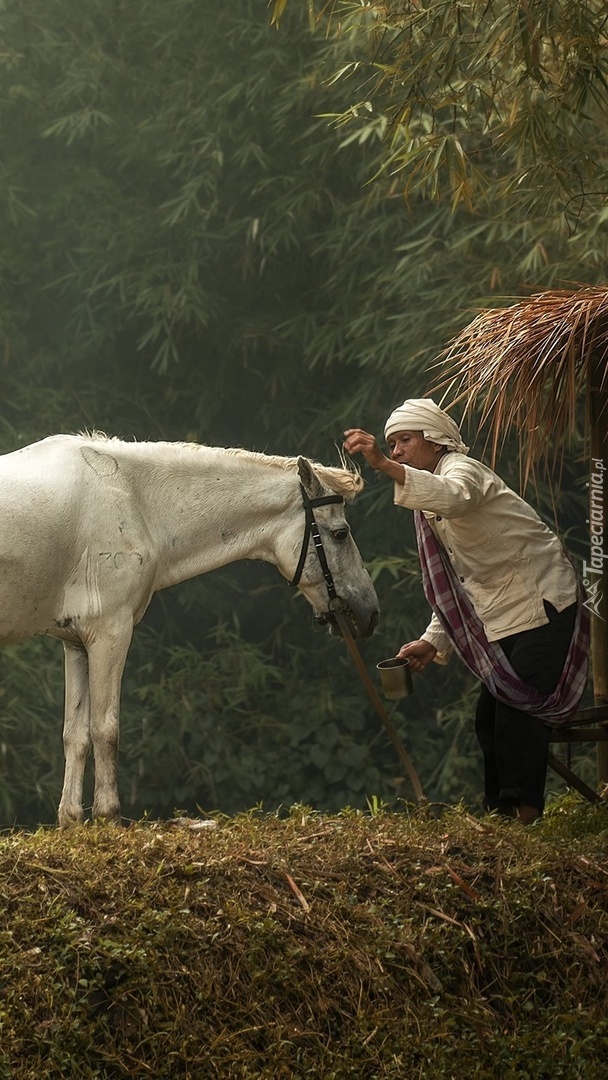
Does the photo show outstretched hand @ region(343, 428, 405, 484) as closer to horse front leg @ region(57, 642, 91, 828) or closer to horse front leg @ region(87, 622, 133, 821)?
horse front leg @ region(87, 622, 133, 821)

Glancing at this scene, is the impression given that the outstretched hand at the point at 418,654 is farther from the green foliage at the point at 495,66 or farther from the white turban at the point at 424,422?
the green foliage at the point at 495,66

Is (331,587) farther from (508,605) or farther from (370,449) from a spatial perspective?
(370,449)

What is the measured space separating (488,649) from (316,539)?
0.75 metres

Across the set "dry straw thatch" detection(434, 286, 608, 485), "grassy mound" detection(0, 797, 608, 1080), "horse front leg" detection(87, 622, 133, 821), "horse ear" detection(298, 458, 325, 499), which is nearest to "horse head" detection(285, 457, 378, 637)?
"horse ear" detection(298, 458, 325, 499)

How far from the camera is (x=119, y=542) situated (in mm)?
4539

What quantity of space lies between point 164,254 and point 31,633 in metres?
4.76

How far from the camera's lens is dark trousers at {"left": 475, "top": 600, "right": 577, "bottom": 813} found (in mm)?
4488

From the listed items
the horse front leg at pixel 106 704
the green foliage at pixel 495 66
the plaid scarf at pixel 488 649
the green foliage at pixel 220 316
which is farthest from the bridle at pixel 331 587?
the green foliage at pixel 220 316

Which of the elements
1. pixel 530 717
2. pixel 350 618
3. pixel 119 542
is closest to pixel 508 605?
pixel 530 717

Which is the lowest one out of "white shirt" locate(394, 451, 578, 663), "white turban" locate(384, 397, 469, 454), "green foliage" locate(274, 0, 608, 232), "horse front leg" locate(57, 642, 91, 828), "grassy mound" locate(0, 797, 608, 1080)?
"grassy mound" locate(0, 797, 608, 1080)

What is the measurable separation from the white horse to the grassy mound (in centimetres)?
57

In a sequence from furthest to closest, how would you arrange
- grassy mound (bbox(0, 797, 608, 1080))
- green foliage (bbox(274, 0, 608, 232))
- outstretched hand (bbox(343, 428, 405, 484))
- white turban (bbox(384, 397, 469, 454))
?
white turban (bbox(384, 397, 469, 454))
green foliage (bbox(274, 0, 608, 232))
outstretched hand (bbox(343, 428, 405, 484))
grassy mound (bbox(0, 797, 608, 1080))

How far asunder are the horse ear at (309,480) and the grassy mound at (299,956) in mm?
1301

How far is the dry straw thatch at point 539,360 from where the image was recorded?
449cm
